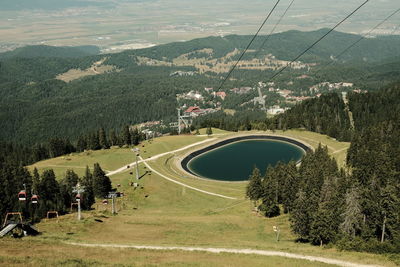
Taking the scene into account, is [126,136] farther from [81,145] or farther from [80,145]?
[80,145]

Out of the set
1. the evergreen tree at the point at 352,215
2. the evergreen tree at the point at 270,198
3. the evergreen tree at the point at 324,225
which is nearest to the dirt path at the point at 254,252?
the evergreen tree at the point at 324,225

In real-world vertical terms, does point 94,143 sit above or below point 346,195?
below

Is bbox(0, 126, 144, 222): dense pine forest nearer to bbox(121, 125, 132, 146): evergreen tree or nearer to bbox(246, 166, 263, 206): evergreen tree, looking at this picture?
bbox(246, 166, 263, 206): evergreen tree

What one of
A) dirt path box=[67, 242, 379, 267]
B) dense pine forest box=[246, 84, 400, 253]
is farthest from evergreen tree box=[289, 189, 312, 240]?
dirt path box=[67, 242, 379, 267]

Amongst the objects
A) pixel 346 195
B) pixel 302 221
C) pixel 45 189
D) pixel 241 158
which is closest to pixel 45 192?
pixel 45 189

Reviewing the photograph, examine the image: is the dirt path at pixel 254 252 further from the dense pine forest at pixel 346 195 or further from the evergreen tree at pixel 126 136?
the evergreen tree at pixel 126 136

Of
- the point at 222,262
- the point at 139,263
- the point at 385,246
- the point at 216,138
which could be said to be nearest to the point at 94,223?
the point at 139,263
